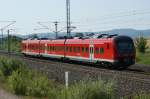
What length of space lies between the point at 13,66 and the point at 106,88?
15386mm

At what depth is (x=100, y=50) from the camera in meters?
32.2

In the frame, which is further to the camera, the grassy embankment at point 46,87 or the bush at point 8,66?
the bush at point 8,66

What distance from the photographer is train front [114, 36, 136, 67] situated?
1203 inches

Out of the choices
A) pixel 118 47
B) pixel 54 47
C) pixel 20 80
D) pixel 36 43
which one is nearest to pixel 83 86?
pixel 20 80

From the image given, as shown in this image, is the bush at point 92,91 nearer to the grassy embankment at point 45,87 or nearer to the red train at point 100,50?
the grassy embankment at point 45,87

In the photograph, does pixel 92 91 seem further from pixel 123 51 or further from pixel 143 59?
pixel 143 59

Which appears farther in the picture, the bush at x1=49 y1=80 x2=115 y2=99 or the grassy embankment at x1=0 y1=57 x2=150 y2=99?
the grassy embankment at x1=0 y1=57 x2=150 y2=99

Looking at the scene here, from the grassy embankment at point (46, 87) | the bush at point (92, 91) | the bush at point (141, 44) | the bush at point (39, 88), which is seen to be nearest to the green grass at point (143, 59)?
the bush at point (141, 44)

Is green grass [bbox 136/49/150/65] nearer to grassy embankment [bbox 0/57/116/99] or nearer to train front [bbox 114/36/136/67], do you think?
train front [bbox 114/36/136/67]

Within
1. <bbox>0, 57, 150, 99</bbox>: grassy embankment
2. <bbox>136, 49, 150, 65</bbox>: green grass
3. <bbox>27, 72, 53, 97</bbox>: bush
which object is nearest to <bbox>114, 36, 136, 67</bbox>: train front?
<bbox>136, 49, 150, 65</bbox>: green grass

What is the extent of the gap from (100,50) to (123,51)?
192 centimetres

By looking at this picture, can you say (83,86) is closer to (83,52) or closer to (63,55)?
(83,52)

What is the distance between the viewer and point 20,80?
62.1 feet

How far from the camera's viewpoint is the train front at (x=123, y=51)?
100 feet
